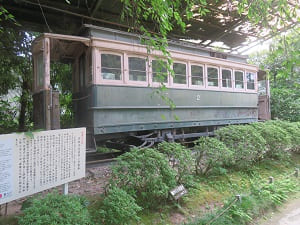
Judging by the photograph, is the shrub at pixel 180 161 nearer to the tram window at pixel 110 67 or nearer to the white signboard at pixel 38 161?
the white signboard at pixel 38 161

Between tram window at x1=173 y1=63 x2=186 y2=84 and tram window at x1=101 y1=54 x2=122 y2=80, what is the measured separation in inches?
66.8

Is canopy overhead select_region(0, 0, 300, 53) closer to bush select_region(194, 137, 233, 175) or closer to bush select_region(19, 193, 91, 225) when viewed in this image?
bush select_region(194, 137, 233, 175)

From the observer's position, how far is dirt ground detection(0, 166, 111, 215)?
8.77ft

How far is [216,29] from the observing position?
10.1 metres

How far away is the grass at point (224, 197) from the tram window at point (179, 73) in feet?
9.00

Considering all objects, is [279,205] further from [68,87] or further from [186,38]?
[186,38]

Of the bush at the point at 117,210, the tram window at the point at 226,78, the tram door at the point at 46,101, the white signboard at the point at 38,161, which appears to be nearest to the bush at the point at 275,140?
the tram window at the point at 226,78

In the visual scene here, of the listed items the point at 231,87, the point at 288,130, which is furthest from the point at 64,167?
the point at 231,87

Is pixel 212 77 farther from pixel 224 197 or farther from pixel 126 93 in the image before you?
pixel 224 197

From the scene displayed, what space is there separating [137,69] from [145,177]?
3112mm

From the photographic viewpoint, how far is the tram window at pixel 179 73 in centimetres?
589

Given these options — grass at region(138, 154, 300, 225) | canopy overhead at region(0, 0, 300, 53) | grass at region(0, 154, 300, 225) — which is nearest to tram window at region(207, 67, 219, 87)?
canopy overhead at region(0, 0, 300, 53)

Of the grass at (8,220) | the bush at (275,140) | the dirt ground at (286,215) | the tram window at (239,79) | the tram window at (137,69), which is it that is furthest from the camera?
the tram window at (239,79)

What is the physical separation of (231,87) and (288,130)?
2.25 meters
